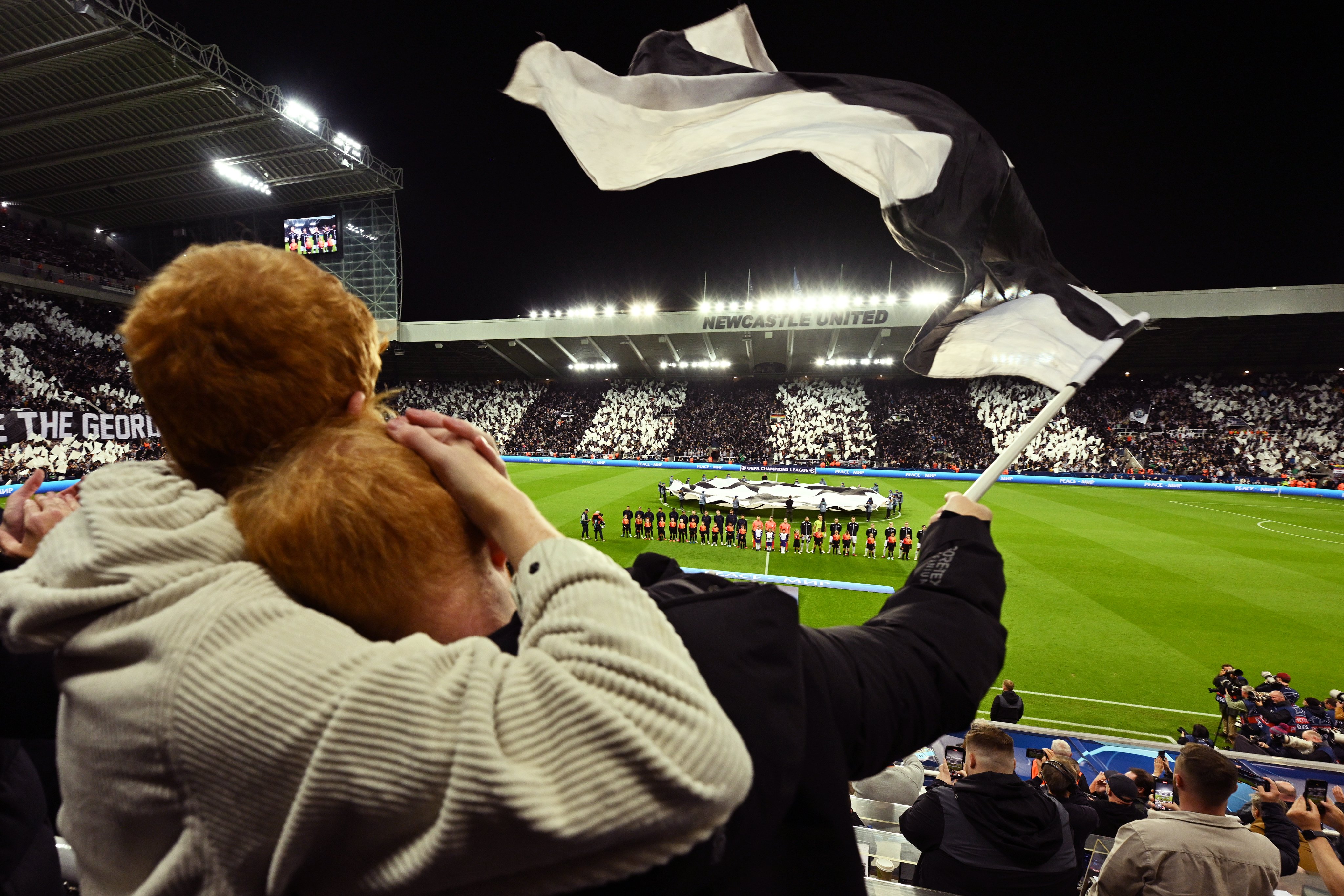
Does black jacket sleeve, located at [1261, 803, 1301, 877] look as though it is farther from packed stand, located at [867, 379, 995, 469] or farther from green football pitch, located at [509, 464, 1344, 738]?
packed stand, located at [867, 379, 995, 469]

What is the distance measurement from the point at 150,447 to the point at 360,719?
1588 inches

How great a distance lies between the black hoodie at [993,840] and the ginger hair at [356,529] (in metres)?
3.59

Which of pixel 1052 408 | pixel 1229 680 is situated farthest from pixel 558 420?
pixel 1052 408

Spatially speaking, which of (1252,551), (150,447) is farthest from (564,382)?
(1252,551)

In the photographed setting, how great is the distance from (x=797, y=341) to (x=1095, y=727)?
33528 mm

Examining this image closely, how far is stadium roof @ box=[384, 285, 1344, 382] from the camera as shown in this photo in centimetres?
2988

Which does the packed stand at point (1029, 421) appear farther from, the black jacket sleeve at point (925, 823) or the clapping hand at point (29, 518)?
the clapping hand at point (29, 518)

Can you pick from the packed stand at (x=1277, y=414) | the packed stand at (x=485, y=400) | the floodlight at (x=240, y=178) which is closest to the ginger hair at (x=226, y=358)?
the floodlight at (x=240, y=178)

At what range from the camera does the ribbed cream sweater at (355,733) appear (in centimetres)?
60

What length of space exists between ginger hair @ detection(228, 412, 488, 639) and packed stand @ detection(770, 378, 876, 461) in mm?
41619

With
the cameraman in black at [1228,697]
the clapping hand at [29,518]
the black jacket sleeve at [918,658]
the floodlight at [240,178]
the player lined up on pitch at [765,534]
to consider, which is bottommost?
the player lined up on pitch at [765,534]

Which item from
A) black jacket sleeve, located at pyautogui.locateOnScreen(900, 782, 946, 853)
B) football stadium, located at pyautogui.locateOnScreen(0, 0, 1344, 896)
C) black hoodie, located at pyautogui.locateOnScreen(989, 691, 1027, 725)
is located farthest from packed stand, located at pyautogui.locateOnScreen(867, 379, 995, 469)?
black jacket sleeve, located at pyautogui.locateOnScreen(900, 782, 946, 853)

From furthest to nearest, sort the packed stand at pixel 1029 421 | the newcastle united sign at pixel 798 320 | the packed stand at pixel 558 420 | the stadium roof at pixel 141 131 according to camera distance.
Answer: the packed stand at pixel 558 420
the packed stand at pixel 1029 421
the newcastle united sign at pixel 798 320
the stadium roof at pixel 141 131

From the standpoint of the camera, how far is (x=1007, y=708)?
24.0 ft
